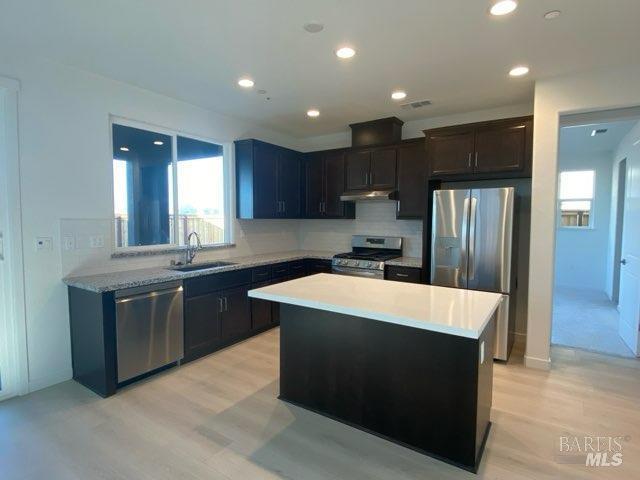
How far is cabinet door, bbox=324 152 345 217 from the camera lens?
16.7ft

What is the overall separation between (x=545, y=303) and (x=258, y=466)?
294 cm

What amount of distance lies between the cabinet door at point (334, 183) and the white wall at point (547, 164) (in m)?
2.47

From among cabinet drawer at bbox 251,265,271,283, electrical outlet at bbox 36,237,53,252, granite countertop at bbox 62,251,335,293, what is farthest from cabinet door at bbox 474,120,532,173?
electrical outlet at bbox 36,237,53,252

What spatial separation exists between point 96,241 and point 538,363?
14.4 feet

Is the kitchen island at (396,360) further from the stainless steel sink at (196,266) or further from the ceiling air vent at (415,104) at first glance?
the ceiling air vent at (415,104)

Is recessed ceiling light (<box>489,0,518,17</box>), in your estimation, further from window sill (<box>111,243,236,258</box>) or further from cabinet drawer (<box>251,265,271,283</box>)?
window sill (<box>111,243,236,258</box>)

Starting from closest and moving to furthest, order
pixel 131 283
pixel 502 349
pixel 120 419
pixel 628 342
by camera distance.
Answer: pixel 120 419, pixel 131 283, pixel 502 349, pixel 628 342

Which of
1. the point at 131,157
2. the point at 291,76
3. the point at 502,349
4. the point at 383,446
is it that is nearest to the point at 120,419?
the point at 383,446

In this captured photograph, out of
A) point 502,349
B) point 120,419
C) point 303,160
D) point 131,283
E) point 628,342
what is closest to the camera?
point 120,419

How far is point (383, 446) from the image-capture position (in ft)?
7.35

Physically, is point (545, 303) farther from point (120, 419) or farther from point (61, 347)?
point (61, 347)

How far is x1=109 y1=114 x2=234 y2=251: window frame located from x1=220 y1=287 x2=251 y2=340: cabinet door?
791mm

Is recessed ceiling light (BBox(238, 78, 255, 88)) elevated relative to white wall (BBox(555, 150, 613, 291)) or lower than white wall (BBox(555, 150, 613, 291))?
elevated

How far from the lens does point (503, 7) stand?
7.14 ft
